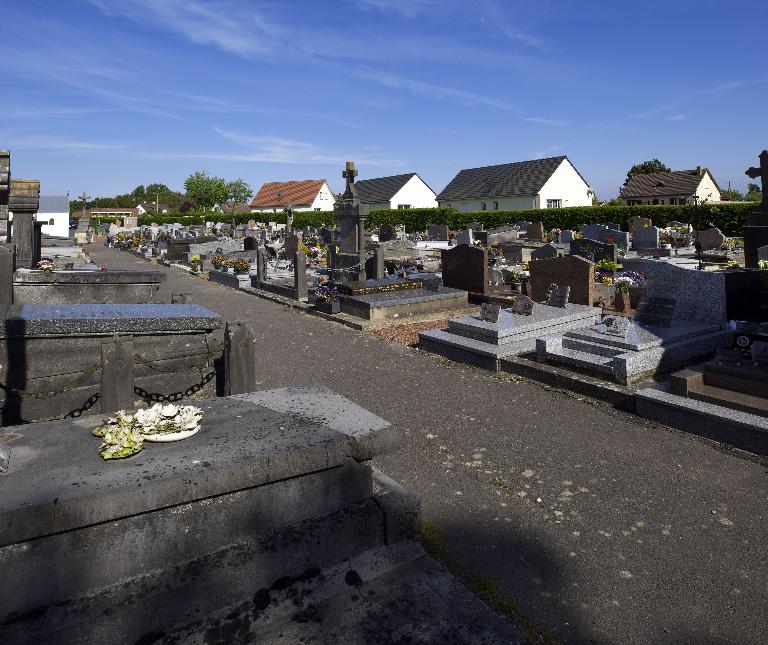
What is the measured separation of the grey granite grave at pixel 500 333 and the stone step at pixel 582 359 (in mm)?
772

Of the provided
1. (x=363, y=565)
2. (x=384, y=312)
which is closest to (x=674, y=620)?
(x=363, y=565)

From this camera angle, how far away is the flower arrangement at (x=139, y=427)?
3191 mm

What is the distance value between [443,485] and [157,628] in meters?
2.87

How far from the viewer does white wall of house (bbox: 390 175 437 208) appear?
68125 mm

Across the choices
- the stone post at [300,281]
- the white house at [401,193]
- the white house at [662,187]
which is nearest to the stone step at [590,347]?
the stone post at [300,281]

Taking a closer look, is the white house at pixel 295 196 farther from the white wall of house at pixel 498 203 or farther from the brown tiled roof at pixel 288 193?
the white wall of house at pixel 498 203

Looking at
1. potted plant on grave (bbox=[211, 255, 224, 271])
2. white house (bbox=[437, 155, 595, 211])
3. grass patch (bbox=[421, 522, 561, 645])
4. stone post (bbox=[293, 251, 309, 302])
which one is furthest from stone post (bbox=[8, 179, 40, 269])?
white house (bbox=[437, 155, 595, 211])

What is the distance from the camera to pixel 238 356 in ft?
21.2

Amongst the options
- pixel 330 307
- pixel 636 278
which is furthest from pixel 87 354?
pixel 636 278

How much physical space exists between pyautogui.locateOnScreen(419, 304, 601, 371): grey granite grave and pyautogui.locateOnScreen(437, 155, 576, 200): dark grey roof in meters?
47.0

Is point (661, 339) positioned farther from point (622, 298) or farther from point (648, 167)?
point (648, 167)

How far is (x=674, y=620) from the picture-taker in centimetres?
344

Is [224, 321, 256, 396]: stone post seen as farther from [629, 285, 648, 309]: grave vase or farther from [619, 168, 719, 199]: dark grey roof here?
[619, 168, 719, 199]: dark grey roof

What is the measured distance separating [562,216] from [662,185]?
21505 millimetres
